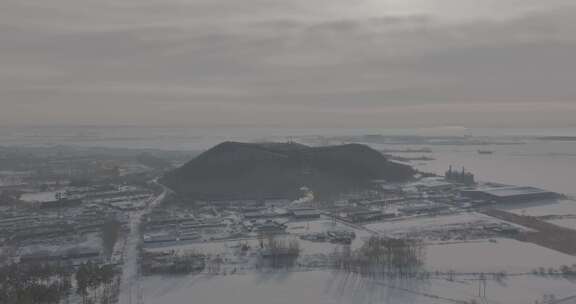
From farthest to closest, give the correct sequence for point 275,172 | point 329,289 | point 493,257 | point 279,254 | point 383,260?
1. point 275,172
2. point 493,257
3. point 279,254
4. point 383,260
5. point 329,289

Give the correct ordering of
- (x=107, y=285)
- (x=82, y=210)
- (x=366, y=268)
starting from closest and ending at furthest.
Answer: (x=107, y=285) → (x=366, y=268) → (x=82, y=210)

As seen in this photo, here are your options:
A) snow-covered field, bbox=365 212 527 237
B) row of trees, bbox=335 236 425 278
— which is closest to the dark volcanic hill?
snow-covered field, bbox=365 212 527 237

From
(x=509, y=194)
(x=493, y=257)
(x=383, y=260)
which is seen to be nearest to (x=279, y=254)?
(x=383, y=260)

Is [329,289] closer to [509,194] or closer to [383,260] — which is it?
[383,260]

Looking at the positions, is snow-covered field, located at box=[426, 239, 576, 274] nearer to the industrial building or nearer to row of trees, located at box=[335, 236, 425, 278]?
row of trees, located at box=[335, 236, 425, 278]

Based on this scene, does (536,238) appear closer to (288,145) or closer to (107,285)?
(107,285)

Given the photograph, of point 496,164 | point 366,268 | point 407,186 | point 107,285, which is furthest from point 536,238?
point 496,164
